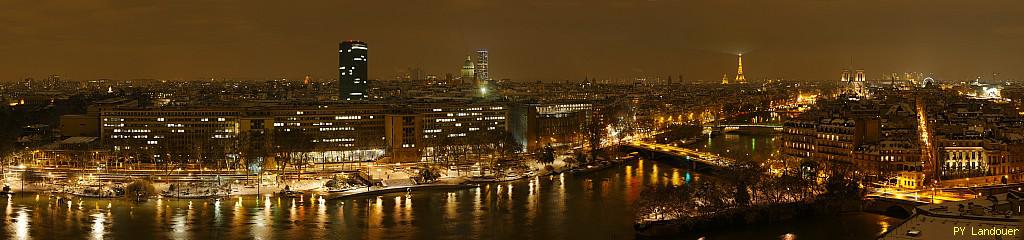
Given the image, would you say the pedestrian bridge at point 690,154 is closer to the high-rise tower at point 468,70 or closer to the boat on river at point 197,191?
the boat on river at point 197,191

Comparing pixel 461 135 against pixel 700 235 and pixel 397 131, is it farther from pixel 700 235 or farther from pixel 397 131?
pixel 700 235

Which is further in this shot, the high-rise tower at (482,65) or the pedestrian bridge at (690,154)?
the high-rise tower at (482,65)

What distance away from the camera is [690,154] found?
76.5 ft

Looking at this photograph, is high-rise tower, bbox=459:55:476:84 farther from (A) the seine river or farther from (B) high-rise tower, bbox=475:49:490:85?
(A) the seine river

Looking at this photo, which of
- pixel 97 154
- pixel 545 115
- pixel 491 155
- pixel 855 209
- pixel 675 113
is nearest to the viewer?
pixel 855 209

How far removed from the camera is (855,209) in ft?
47.9

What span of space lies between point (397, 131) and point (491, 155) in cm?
281

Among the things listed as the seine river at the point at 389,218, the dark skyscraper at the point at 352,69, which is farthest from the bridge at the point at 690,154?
the dark skyscraper at the point at 352,69

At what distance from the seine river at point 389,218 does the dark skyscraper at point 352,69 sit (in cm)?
2503

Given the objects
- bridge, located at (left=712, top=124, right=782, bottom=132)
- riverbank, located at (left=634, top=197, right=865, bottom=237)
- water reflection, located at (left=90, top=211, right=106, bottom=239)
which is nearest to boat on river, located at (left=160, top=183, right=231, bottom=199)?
water reflection, located at (left=90, top=211, right=106, bottom=239)

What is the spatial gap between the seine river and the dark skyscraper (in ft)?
82.1

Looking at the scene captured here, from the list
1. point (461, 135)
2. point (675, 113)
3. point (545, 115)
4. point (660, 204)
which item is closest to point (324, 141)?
point (461, 135)

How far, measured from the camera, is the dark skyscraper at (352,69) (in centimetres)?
4197

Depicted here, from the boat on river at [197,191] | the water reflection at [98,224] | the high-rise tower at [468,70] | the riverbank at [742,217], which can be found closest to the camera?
the riverbank at [742,217]
